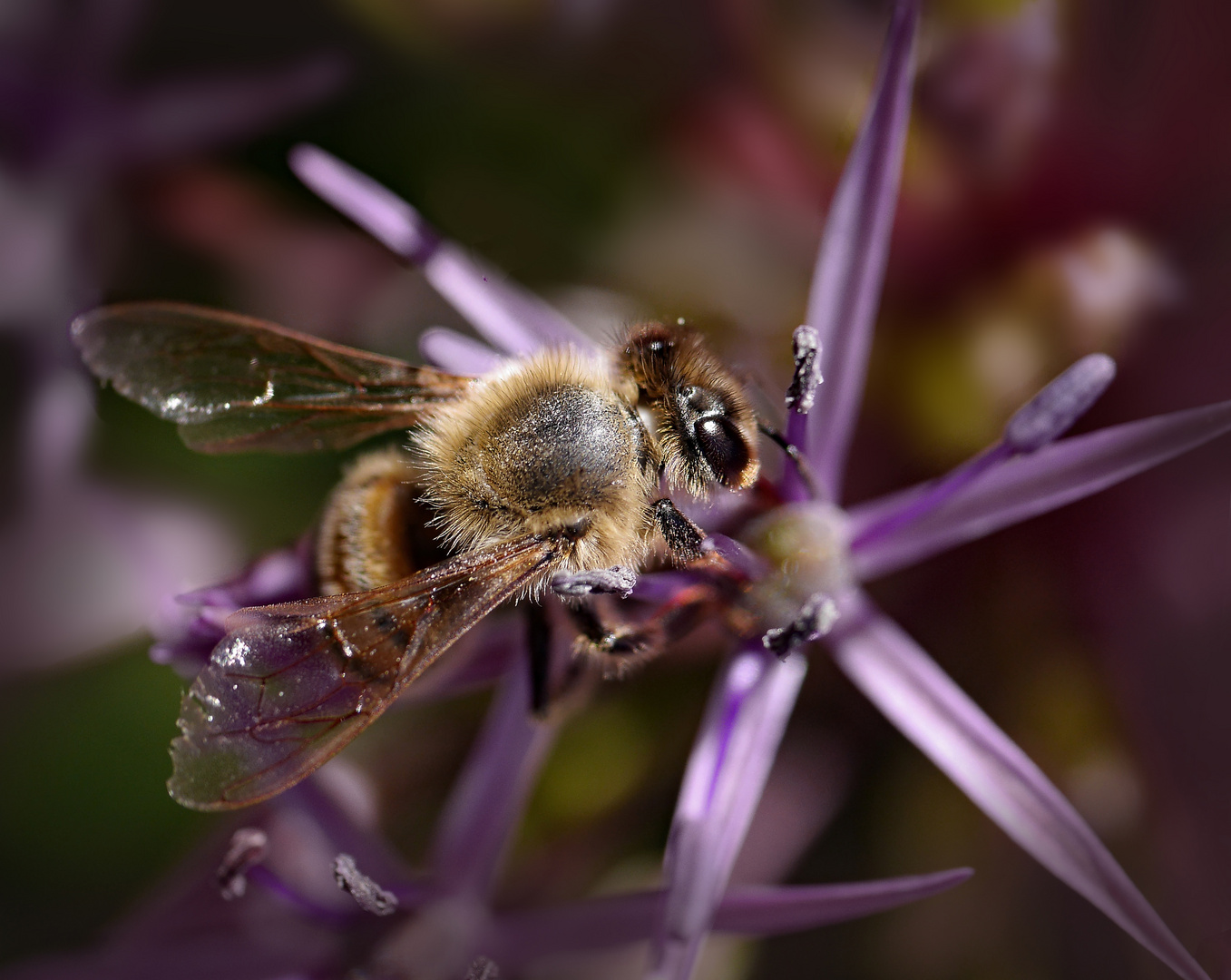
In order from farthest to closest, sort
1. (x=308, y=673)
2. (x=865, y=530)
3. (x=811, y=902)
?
(x=865, y=530)
(x=811, y=902)
(x=308, y=673)

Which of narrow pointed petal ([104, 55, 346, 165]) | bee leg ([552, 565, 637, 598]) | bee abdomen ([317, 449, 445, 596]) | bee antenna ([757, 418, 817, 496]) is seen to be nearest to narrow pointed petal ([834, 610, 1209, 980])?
bee antenna ([757, 418, 817, 496])

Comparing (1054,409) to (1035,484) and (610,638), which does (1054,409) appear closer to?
(1035,484)

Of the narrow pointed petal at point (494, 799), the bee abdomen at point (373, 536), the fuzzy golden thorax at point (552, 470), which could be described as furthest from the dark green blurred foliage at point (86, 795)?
the fuzzy golden thorax at point (552, 470)

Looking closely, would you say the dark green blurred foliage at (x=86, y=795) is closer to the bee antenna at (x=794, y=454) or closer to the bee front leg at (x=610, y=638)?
the bee front leg at (x=610, y=638)

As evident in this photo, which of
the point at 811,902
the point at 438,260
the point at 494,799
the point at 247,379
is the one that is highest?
the point at 438,260

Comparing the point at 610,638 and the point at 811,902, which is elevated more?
the point at 610,638

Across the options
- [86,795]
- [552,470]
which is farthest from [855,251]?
[86,795]
